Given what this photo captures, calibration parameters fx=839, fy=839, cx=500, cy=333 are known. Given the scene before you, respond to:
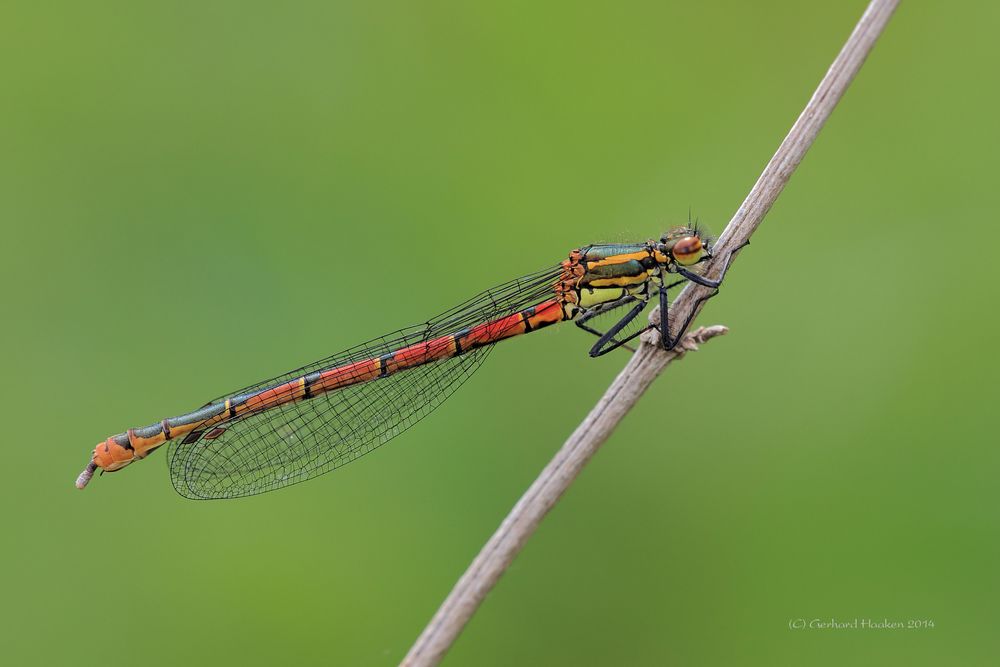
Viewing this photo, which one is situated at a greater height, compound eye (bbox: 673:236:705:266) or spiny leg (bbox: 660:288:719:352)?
compound eye (bbox: 673:236:705:266)

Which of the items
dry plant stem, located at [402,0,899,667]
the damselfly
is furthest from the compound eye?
dry plant stem, located at [402,0,899,667]

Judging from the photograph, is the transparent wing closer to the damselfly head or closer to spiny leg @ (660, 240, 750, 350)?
the damselfly head

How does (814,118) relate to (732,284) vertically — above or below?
below

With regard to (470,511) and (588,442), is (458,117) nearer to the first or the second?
(470,511)

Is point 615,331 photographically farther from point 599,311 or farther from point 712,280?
point 712,280

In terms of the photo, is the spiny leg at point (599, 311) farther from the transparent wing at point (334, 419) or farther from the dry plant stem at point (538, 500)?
the dry plant stem at point (538, 500)

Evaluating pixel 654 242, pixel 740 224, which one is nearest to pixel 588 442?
pixel 740 224

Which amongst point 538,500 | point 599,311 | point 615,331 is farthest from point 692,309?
point 599,311
